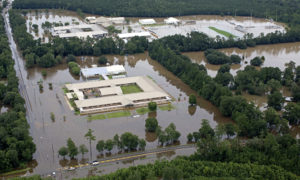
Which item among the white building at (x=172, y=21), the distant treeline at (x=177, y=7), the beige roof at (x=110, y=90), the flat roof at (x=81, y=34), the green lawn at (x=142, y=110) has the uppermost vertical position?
the distant treeline at (x=177, y=7)

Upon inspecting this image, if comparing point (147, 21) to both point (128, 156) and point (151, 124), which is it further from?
point (128, 156)

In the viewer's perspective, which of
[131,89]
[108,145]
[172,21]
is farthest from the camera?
[172,21]

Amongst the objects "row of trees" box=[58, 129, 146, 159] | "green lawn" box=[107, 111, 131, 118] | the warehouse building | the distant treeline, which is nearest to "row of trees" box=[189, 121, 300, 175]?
"row of trees" box=[58, 129, 146, 159]

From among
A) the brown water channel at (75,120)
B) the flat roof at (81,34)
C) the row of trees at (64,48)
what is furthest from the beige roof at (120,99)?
the flat roof at (81,34)

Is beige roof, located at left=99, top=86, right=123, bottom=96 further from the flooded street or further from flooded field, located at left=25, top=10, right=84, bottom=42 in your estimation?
flooded field, located at left=25, top=10, right=84, bottom=42

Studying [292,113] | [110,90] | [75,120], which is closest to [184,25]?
[110,90]

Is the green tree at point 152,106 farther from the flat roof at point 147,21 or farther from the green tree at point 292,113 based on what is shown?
the flat roof at point 147,21

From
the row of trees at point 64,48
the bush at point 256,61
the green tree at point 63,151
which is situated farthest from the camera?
the bush at point 256,61
